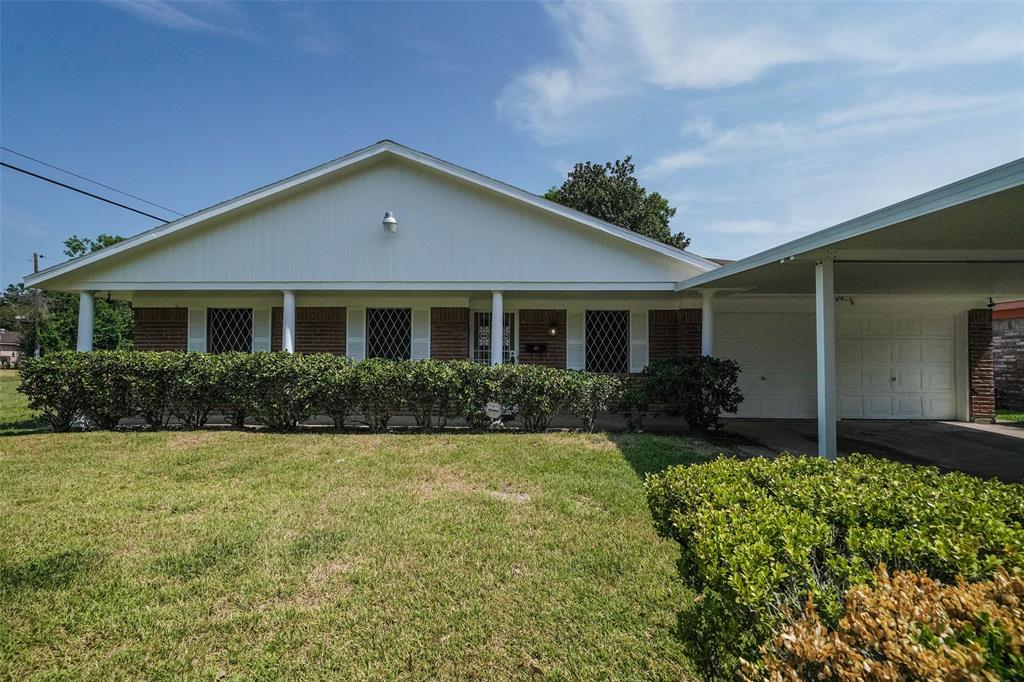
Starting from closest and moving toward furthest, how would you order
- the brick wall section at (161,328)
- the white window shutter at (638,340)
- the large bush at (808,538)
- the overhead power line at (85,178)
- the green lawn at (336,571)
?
1. the large bush at (808,538)
2. the green lawn at (336,571)
3. the white window shutter at (638,340)
4. the brick wall section at (161,328)
5. the overhead power line at (85,178)

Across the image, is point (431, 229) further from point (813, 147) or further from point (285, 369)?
point (813, 147)

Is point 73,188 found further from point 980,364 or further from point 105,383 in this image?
point 980,364

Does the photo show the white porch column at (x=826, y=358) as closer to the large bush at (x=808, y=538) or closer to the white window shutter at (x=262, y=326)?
the large bush at (x=808, y=538)

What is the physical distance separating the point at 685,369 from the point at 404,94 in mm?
9148

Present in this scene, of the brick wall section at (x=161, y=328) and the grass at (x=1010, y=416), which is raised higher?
the brick wall section at (x=161, y=328)

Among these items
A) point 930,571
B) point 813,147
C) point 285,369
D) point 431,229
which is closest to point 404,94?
point 431,229

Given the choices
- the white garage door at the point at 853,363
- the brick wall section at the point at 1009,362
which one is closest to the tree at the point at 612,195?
the brick wall section at the point at 1009,362

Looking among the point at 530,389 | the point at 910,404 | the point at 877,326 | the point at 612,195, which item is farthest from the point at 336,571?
the point at 612,195

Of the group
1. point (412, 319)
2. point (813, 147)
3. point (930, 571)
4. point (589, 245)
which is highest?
point (813, 147)

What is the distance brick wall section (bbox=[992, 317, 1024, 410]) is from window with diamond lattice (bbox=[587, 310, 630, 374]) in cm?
1063

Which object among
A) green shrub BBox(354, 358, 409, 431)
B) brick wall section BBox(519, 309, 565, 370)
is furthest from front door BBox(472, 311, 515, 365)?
green shrub BBox(354, 358, 409, 431)

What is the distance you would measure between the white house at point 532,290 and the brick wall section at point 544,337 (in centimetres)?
3

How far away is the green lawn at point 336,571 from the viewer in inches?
98.0

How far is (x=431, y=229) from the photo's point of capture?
8922 millimetres
